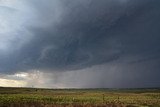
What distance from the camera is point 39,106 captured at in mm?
37219

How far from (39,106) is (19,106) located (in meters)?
3.03

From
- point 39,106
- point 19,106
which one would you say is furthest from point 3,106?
point 39,106

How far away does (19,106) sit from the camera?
35438 mm

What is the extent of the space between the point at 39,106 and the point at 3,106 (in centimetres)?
491

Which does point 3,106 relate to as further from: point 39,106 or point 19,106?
point 39,106

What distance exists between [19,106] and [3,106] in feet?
8.14

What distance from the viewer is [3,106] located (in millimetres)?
36156
